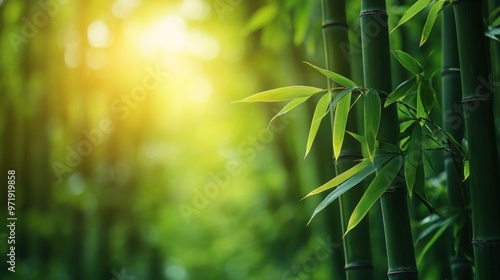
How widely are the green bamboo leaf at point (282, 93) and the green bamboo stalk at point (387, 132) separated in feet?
0.39

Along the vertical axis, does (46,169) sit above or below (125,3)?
below

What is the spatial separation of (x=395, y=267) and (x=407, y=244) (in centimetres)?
4

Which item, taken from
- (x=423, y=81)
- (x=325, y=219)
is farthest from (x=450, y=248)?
(x=423, y=81)

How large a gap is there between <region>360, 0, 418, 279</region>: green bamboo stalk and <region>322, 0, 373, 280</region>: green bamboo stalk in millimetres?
180

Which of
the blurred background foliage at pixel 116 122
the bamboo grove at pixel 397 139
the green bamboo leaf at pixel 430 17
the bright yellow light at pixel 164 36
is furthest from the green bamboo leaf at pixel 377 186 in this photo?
the bright yellow light at pixel 164 36

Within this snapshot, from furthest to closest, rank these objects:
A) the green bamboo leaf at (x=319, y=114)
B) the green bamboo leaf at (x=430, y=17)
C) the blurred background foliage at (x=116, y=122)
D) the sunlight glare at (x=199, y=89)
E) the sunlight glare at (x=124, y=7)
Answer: the sunlight glare at (x=199, y=89) → the sunlight glare at (x=124, y=7) → the blurred background foliage at (x=116, y=122) → the green bamboo leaf at (x=430, y=17) → the green bamboo leaf at (x=319, y=114)

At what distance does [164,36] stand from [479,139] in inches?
116

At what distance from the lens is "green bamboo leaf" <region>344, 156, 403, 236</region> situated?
1.09 meters

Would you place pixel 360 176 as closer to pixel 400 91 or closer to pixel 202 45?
pixel 400 91

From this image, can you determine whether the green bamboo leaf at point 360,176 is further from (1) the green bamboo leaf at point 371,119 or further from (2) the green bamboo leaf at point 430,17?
(2) the green bamboo leaf at point 430,17

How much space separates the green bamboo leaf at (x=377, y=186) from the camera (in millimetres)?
1088

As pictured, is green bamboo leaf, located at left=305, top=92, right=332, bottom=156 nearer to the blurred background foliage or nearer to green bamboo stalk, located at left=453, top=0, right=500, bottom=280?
green bamboo stalk, located at left=453, top=0, right=500, bottom=280

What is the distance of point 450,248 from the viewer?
1728 millimetres

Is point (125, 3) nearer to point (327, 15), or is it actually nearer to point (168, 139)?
point (168, 139)
